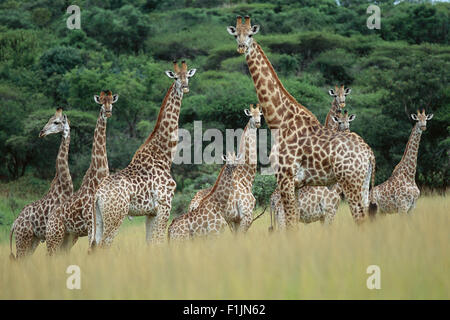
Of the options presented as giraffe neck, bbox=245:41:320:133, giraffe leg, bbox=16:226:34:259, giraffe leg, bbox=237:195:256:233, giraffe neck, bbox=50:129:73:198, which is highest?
giraffe neck, bbox=245:41:320:133

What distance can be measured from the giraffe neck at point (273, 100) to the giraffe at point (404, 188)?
13.6 feet

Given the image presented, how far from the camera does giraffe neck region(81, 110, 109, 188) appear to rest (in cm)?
977

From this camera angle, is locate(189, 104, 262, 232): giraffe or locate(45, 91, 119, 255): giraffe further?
locate(189, 104, 262, 232): giraffe

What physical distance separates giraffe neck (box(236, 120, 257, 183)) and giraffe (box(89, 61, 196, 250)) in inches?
64.3

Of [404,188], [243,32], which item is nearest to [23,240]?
[243,32]

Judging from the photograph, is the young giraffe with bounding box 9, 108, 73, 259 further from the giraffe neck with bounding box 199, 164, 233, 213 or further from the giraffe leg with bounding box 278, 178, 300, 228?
Answer: the giraffe leg with bounding box 278, 178, 300, 228

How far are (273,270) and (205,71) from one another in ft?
122

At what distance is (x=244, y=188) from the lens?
1055 cm

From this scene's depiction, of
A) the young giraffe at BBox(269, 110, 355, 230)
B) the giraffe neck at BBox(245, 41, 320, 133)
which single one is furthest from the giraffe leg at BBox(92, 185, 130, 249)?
the young giraffe at BBox(269, 110, 355, 230)

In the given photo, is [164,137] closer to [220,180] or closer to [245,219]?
[220,180]

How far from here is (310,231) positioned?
8555 millimetres

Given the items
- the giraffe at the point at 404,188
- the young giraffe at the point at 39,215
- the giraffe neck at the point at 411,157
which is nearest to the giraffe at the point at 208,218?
the young giraffe at the point at 39,215

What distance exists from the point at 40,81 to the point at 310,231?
31.0m

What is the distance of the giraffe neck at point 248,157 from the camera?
1108cm
